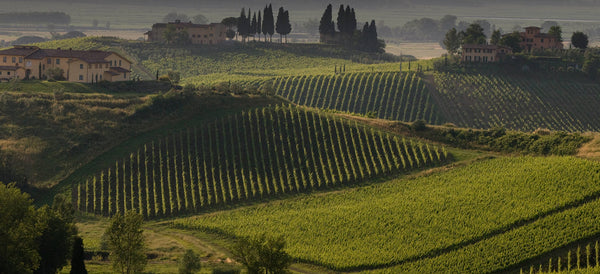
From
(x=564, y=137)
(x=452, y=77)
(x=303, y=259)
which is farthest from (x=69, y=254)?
(x=452, y=77)

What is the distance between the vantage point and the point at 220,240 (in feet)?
263

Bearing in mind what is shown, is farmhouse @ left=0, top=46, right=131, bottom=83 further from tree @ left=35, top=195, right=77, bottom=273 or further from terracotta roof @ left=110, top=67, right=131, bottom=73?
tree @ left=35, top=195, right=77, bottom=273

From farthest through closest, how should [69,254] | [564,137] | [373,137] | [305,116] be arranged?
1. [305,116]
2. [373,137]
3. [564,137]
4. [69,254]

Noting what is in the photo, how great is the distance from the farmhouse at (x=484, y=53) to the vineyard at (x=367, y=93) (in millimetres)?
17792

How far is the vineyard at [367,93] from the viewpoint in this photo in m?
155

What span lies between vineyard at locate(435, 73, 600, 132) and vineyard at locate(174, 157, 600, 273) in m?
63.4

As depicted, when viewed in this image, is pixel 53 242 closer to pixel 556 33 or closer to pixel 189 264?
pixel 189 264

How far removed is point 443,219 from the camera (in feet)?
255

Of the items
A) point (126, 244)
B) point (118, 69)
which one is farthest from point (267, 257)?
point (118, 69)

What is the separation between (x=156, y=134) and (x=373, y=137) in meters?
32.4

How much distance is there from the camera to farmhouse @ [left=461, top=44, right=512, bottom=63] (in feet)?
582

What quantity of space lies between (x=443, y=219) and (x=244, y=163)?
31808 millimetres

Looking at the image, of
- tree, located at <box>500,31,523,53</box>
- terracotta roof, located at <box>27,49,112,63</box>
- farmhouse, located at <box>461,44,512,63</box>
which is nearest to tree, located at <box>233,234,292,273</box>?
terracotta roof, located at <box>27,49,112,63</box>

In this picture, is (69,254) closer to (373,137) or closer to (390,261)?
(390,261)
